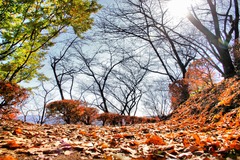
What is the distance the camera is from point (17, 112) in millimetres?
7648

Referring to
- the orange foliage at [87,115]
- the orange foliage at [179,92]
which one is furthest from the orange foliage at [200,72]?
the orange foliage at [87,115]

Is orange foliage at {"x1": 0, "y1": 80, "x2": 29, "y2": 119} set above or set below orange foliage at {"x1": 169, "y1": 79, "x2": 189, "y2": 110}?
below

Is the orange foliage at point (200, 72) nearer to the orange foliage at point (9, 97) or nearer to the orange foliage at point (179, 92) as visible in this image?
the orange foliage at point (179, 92)

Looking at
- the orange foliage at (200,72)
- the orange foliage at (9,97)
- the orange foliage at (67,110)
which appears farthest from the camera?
the orange foliage at (67,110)

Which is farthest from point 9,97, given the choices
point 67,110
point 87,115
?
point 87,115

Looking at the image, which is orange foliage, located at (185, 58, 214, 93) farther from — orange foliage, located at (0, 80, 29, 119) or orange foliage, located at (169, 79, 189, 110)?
orange foliage, located at (0, 80, 29, 119)

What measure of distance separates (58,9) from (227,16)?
8383 millimetres

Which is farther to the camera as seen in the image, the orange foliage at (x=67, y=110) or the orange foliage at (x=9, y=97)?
the orange foliage at (x=67, y=110)

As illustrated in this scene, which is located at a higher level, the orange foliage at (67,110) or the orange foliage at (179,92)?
the orange foliage at (179,92)

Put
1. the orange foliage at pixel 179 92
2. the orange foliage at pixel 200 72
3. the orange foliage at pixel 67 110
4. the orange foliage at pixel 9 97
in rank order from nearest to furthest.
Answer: the orange foliage at pixel 9 97 → the orange foliage at pixel 200 72 → the orange foliage at pixel 67 110 → the orange foliage at pixel 179 92

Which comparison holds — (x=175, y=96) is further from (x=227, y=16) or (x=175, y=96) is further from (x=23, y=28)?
(x=23, y=28)

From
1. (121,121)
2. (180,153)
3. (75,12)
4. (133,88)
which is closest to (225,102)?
(180,153)

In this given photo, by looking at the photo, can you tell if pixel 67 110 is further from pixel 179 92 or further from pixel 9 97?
pixel 179 92

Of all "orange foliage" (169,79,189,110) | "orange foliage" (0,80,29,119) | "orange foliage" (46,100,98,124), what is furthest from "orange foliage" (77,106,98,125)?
"orange foliage" (169,79,189,110)
